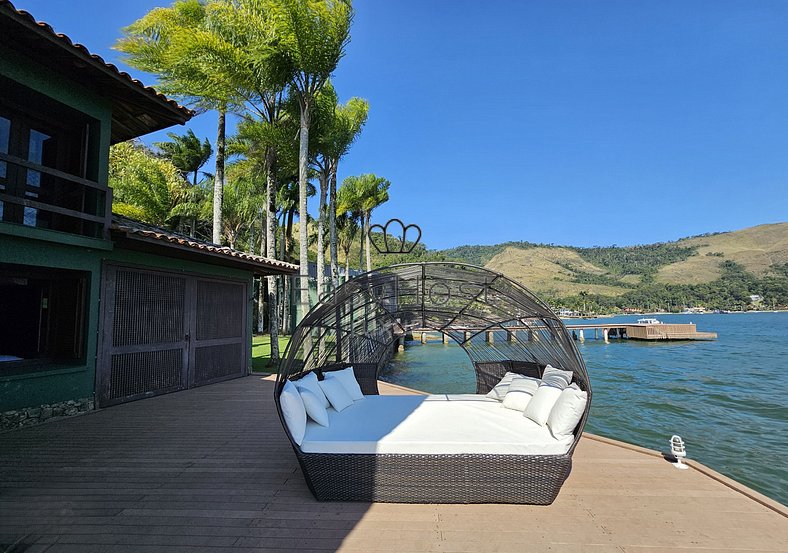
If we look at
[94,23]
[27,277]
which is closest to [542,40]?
[94,23]

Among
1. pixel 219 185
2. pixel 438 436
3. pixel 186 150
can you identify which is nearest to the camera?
pixel 438 436

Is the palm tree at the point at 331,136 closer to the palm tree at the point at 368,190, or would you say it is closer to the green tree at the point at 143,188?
the palm tree at the point at 368,190

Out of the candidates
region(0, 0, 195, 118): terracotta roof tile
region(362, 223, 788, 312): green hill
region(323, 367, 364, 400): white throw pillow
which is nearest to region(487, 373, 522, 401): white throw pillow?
region(323, 367, 364, 400): white throw pillow

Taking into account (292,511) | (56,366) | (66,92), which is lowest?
(292,511)

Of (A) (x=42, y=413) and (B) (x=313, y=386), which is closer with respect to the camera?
(B) (x=313, y=386)

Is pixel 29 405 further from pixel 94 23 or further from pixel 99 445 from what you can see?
pixel 94 23

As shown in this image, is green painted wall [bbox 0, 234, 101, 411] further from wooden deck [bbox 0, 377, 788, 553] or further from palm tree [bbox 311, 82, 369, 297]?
palm tree [bbox 311, 82, 369, 297]

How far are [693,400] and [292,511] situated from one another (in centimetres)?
1417

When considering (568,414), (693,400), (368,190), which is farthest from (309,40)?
(368,190)

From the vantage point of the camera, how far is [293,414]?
3.40 m

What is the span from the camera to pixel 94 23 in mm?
10883

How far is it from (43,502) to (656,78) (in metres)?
22.2

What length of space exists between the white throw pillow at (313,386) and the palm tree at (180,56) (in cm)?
825

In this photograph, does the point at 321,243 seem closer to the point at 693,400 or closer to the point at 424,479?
the point at 424,479
